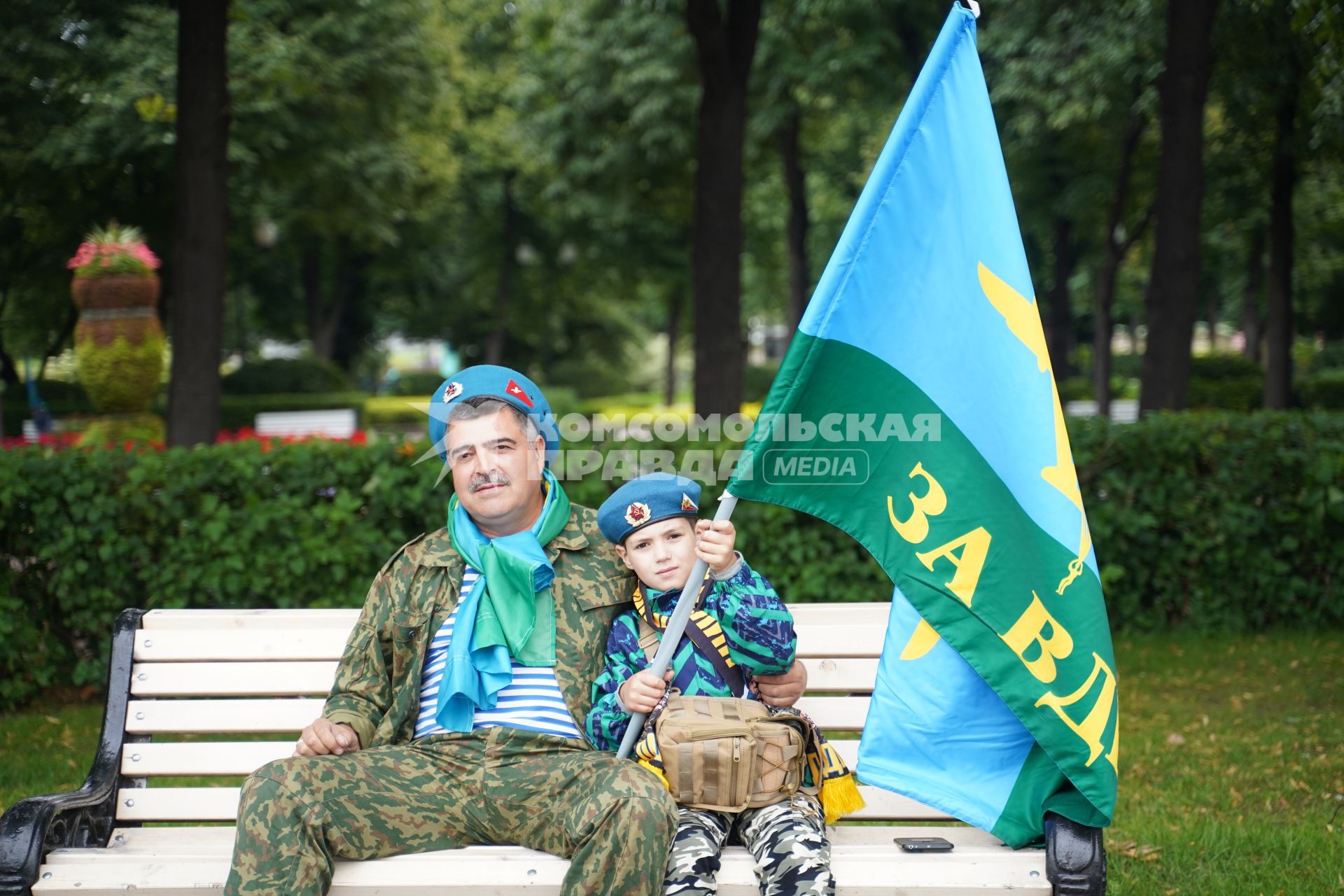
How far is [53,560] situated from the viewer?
6.31 m

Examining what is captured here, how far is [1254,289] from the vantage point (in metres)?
25.2

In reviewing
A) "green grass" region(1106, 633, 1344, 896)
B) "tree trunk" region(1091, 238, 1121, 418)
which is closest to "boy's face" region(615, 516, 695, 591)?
"green grass" region(1106, 633, 1344, 896)

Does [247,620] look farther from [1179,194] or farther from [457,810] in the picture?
[1179,194]

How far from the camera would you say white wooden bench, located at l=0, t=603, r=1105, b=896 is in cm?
292

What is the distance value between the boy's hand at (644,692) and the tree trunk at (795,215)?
58.7 ft

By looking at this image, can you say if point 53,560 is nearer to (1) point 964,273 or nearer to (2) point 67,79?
(1) point 964,273

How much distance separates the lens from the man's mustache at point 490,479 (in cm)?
344

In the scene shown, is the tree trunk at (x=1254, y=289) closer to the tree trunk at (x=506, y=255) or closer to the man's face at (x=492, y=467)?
the tree trunk at (x=506, y=255)

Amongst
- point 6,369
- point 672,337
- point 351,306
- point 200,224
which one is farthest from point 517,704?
point 351,306

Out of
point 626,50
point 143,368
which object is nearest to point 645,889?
point 143,368

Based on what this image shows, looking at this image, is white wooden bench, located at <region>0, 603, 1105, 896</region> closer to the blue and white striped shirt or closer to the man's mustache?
the blue and white striped shirt

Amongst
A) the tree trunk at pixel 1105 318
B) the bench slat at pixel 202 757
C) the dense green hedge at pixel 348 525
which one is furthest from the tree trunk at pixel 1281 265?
the bench slat at pixel 202 757

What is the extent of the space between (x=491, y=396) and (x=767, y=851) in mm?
1475

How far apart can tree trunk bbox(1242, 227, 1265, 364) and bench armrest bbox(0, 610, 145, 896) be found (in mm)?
21984
